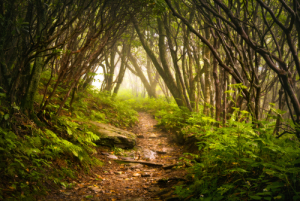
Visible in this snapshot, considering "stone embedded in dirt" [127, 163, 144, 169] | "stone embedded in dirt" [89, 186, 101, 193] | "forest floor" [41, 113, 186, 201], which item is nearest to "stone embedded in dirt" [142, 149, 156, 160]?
"forest floor" [41, 113, 186, 201]

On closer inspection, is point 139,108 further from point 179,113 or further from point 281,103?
point 281,103

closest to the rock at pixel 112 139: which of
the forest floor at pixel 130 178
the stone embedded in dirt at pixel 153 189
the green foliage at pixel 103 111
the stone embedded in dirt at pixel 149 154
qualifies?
the forest floor at pixel 130 178

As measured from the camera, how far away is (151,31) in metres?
12.6

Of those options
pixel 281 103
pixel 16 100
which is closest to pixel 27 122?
pixel 16 100

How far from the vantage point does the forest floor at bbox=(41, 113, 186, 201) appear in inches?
116

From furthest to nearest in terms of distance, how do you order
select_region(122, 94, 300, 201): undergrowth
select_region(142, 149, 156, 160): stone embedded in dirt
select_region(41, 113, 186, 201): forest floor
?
select_region(142, 149, 156, 160): stone embedded in dirt < select_region(41, 113, 186, 201): forest floor < select_region(122, 94, 300, 201): undergrowth

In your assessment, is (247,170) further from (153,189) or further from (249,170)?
(153,189)

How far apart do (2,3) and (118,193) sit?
356cm

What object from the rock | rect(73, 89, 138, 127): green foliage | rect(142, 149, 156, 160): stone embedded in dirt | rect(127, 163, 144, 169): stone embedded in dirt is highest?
rect(73, 89, 138, 127): green foliage

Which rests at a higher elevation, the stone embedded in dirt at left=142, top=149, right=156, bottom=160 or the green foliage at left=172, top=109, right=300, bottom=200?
the green foliage at left=172, top=109, right=300, bottom=200

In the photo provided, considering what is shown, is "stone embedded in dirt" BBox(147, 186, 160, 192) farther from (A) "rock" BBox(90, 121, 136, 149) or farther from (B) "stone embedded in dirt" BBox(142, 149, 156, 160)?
(A) "rock" BBox(90, 121, 136, 149)

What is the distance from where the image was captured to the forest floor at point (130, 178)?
2.95 meters

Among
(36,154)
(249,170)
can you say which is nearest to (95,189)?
(36,154)

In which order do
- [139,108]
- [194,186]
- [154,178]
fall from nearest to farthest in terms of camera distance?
[194,186]
[154,178]
[139,108]
